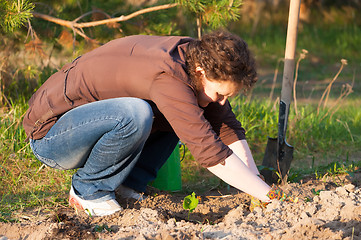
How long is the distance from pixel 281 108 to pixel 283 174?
18.0 inches

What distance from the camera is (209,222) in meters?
2.50

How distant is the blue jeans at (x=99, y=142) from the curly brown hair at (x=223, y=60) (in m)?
0.34

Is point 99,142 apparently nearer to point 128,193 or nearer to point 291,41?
point 128,193

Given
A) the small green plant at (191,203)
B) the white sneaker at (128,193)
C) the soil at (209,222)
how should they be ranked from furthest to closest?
the white sneaker at (128,193)
the small green plant at (191,203)
the soil at (209,222)

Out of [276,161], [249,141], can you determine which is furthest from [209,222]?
[249,141]

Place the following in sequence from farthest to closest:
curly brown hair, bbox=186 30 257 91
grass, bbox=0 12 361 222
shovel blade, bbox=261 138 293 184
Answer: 1. shovel blade, bbox=261 138 293 184
2. grass, bbox=0 12 361 222
3. curly brown hair, bbox=186 30 257 91

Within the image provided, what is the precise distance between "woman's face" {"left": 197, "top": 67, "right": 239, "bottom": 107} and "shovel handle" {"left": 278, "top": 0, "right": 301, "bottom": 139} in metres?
1.08

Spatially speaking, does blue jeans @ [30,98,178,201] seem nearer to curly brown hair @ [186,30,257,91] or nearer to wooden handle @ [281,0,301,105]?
curly brown hair @ [186,30,257,91]

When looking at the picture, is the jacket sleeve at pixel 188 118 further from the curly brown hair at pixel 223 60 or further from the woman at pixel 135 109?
the curly brown hair at pixel 223 60

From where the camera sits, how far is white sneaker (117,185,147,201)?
277cm

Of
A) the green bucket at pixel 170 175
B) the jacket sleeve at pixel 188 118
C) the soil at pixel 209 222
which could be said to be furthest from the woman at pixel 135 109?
the green bucket at pixel 170 175

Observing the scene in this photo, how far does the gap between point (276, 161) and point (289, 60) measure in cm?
69

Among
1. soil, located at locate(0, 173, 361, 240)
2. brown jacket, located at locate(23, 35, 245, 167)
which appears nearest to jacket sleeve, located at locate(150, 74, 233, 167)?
brown jacket, located at locate(23, 35, 245, 167)

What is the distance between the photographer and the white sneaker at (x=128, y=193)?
2768 mm
